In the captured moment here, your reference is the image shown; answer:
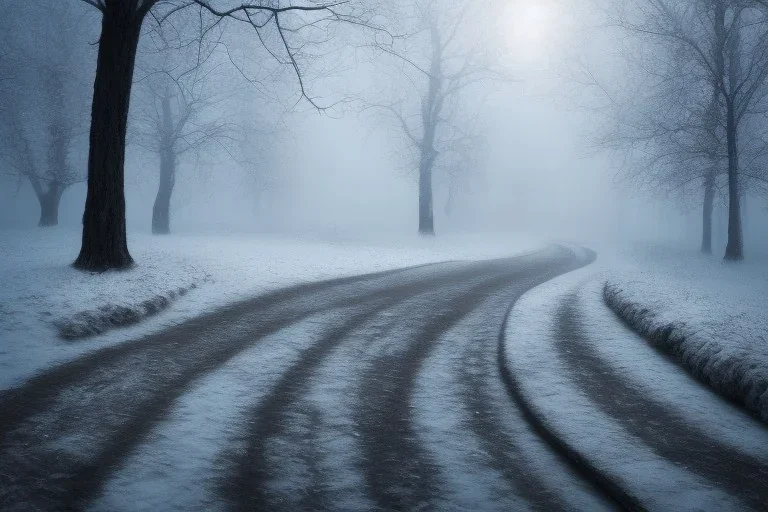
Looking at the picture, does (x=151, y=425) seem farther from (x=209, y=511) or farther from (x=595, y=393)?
(x=595, y=393)

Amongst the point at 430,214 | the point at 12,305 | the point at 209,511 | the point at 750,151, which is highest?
the point at 750,151

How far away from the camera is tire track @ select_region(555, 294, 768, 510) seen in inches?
156

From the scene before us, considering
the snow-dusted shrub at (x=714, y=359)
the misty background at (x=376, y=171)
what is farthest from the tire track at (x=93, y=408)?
the misty background at (x=376, y=171)

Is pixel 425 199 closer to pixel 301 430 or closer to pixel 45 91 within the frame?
pixel 45 91

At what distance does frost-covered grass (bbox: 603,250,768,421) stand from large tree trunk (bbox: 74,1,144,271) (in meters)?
10.8

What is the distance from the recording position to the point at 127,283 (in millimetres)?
9508

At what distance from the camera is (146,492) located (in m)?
3.61

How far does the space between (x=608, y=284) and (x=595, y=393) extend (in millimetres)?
7863

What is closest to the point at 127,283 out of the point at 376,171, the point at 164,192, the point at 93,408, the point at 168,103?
the point at 93,408

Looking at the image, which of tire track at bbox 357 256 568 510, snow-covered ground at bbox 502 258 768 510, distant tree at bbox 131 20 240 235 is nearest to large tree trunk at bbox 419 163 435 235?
distant tree at bbox 131 20 240 235

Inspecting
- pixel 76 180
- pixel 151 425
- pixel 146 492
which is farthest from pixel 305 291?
pixel 76 180

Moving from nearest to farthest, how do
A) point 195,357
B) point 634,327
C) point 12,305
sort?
point 195,357
point 12,305
point 634,327

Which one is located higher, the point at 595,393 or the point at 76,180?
the point at 76,180

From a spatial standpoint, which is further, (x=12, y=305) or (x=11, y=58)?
(x=11, y=58)
